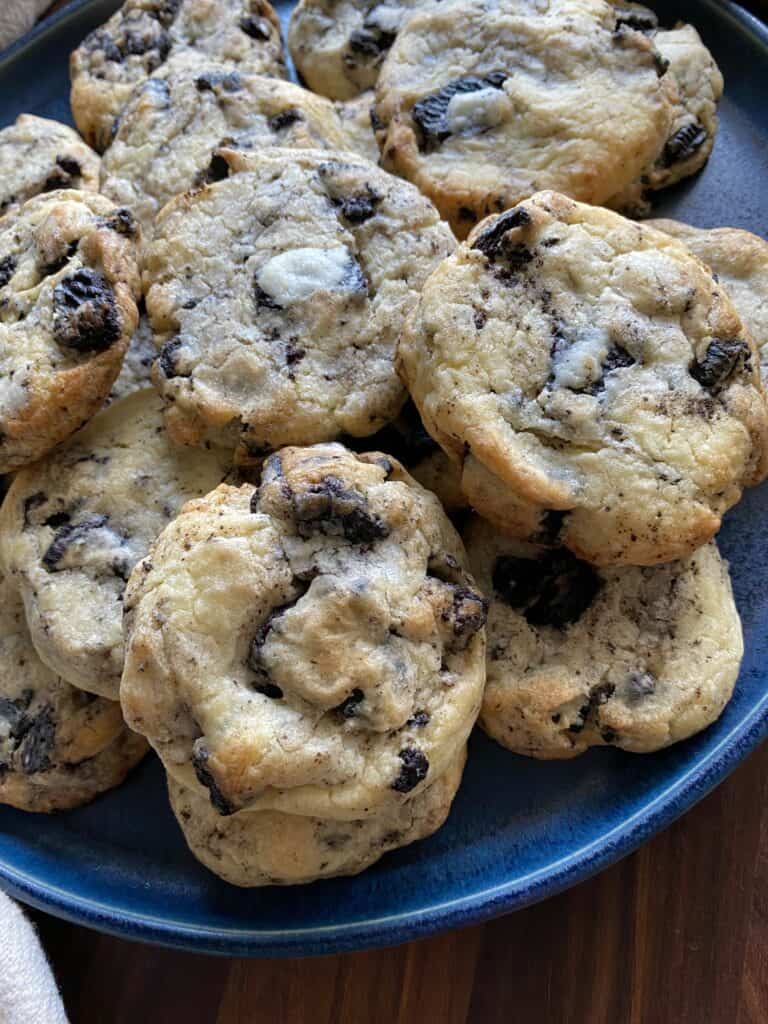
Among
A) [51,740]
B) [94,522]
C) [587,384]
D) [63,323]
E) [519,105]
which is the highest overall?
[519,105]

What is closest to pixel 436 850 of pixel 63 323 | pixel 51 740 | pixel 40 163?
pixel 51 740

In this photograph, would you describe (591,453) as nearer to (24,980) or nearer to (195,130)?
(195,130)

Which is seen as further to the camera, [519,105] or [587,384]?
[519,105]

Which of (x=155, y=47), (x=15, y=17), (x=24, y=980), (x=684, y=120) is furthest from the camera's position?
(x=15, y=17)

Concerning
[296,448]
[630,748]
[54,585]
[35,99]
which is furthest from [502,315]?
[35,99]

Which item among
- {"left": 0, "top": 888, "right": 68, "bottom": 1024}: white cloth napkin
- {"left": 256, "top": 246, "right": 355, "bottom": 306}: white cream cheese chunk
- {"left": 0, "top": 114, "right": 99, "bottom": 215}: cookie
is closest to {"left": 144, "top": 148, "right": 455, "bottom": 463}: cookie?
{"left": 256, "top": 246, "right": 355, "bottom": 306}: white cream cheese chunk

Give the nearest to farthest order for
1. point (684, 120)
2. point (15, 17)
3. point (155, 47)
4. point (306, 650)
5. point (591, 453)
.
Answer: point (306, 650), point (591, 453), point (684, 120), point (155, 47), point (15, 17)

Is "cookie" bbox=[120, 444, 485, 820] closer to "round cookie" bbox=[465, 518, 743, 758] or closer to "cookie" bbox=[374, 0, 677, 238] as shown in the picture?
"round cookie" bbox=[465, 518, 743, 758]
